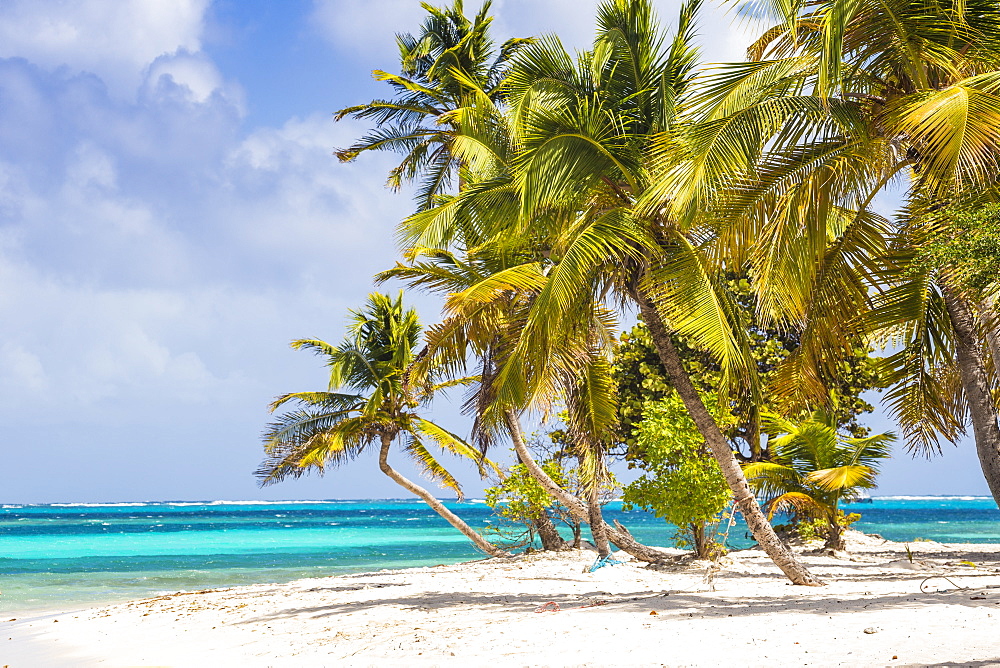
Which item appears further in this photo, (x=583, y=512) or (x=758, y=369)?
(x=758, y=369)

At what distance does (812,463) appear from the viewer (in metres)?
14.7

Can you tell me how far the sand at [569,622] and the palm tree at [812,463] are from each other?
3.80ft

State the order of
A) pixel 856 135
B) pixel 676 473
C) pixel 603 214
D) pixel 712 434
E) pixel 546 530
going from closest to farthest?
pixel 856 135 → pixel 603 214 → pixel 712 434 → pixel 676 473 → pixel 546 530

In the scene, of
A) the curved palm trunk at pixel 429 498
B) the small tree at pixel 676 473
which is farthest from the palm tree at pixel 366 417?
the small tree at pixel 676 473

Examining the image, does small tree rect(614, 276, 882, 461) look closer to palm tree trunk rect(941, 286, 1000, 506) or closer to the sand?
the sand

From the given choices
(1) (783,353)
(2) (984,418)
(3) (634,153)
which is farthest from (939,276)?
(1) (783,353)

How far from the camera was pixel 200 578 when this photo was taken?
21.5 metres

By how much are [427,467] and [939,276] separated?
12.4 meters

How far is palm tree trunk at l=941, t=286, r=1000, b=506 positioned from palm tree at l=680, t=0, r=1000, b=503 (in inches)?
1.0

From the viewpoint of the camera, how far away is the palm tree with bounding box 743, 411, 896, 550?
46.7 ft

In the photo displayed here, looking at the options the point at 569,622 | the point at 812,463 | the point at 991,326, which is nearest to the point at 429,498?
the point at 812,463

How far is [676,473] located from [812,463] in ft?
12.8

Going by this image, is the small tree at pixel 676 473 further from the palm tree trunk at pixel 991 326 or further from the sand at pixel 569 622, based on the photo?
the palm tree trunk at pixel 991 326

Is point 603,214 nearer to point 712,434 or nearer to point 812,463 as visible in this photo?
point 712,434
